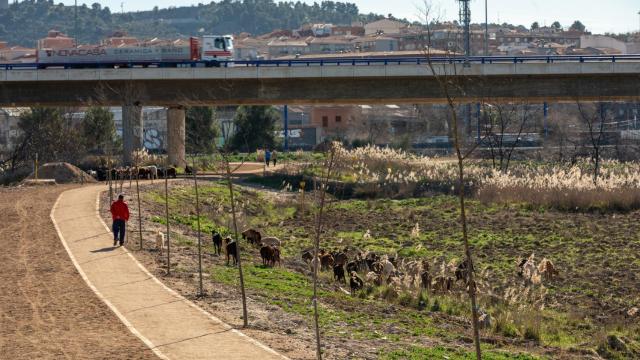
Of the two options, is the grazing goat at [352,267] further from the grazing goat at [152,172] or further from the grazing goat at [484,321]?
the grazing goat at [152,172]

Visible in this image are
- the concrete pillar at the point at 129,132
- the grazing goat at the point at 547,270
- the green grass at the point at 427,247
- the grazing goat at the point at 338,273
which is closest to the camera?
the green grass at the point at 427,247

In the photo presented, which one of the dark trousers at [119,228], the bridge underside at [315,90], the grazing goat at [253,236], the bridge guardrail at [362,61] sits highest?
the bridge guardrail at [362,61]

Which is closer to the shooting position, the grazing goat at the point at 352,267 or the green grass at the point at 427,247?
the green grass at the point at 427,247

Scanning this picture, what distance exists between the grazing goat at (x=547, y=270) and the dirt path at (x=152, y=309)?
11.9 meters

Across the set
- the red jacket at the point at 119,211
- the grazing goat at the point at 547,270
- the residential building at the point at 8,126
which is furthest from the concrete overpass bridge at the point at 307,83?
the residential building at the point at 8,126

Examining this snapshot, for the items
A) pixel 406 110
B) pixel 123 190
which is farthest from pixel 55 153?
pixel 406 110

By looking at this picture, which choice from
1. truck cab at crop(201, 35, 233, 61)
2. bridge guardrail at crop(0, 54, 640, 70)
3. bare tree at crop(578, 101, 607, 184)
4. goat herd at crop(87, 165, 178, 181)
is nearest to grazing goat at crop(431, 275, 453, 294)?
bare tree at crop(578, 101, 607, 184)

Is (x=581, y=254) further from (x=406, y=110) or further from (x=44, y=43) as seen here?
(x=44, y=43)

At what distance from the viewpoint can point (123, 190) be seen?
4875 centimetres

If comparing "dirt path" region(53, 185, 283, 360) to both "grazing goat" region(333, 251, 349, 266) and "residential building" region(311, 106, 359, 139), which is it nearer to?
"grazing goat" region(333, 251, 349, 266)

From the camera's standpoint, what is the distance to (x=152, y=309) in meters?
A: 23.7

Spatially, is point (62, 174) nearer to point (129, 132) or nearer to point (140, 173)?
point (140, 173)

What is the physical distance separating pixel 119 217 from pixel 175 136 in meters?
35.3

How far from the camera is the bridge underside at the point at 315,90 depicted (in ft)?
214
